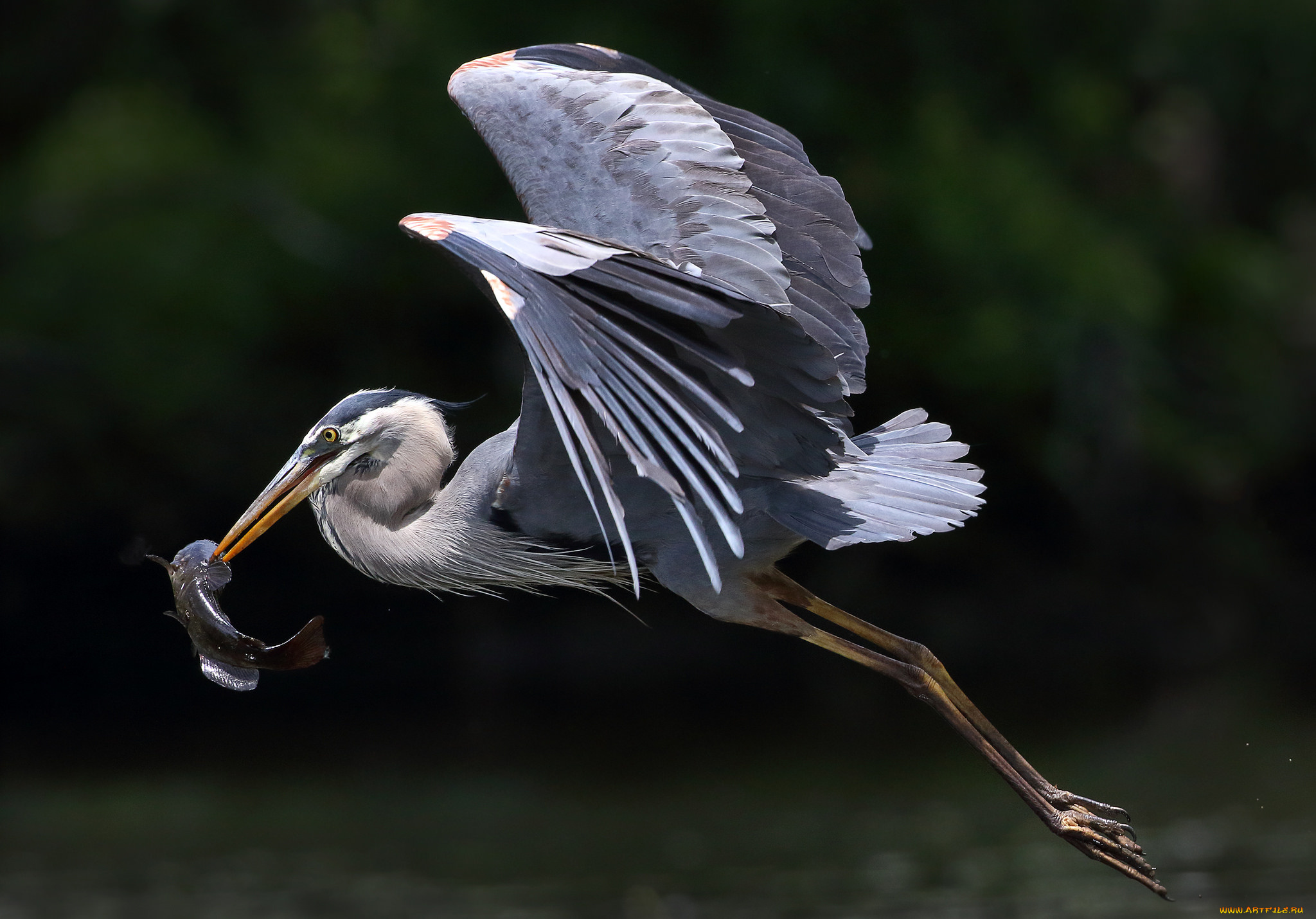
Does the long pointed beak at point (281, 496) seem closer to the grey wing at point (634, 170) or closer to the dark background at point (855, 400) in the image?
the grey wing at point (634, 170)

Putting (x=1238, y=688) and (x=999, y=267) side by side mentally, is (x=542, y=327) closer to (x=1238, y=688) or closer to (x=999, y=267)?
(x=1238, y=688)

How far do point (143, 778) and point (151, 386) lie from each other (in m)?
4.72

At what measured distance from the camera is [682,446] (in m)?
4.41

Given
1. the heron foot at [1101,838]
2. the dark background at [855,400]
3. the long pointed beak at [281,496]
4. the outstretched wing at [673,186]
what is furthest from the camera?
the dark background at [855,400]

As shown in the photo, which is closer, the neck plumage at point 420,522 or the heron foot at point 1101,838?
the heron foot at point 1101,838

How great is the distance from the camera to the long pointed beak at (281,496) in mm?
5355

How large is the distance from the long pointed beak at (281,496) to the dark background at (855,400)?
25.8ft

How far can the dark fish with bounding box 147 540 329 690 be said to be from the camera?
15.8 ft

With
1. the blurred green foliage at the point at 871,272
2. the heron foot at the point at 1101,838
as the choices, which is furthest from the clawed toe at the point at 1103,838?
the blurred green foliage at the point at 871,272

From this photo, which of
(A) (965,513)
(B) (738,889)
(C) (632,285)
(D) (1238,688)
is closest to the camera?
(C) (632,285)

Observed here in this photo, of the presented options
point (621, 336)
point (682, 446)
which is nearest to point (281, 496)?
point (682, 446)

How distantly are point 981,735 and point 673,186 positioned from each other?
1.93m

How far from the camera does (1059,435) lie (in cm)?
1456

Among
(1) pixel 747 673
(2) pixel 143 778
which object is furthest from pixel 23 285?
(1) pixel 747 673
